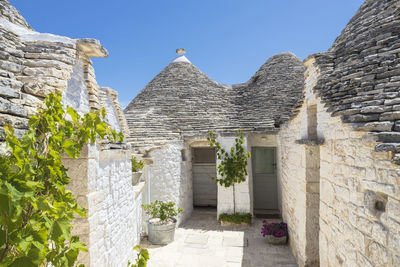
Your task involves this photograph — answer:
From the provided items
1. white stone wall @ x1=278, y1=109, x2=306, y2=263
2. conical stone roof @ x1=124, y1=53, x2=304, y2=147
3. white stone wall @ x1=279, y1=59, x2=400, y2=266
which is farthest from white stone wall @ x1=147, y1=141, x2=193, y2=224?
white stone wall @ x1=279, y1=59, x2=400, y2=266

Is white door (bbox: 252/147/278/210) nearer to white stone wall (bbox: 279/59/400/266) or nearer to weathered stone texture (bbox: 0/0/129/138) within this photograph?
white stone wall (bbox: 279/59/400/266)

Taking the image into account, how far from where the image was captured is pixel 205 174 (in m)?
9.55

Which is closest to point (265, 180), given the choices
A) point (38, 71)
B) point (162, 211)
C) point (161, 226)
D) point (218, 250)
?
point (218, 250)

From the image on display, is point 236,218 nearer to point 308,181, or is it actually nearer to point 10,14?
point 308,181

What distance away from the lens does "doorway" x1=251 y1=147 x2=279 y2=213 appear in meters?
9.09

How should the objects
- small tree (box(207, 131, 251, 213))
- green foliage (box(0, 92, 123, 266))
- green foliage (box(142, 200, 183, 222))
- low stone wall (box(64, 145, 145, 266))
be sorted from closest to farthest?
green foliage (box(0, 92, 123, 266)) < low stone wall (box(64, 145, 145, 266)) < green foliage (box(142, 200, 183, 222)) < small tree (box(207, 131, 251, 213))

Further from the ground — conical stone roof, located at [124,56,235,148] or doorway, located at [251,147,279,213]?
conical stone roof, located at [124,56,235,148]

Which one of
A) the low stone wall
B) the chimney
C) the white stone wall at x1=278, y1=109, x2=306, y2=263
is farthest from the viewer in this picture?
the chimney

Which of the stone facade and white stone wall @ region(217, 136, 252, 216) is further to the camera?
white stone wall @ region(217, 136, 252, 216)

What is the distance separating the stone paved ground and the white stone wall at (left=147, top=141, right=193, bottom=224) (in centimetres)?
107

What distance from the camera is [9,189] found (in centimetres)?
126

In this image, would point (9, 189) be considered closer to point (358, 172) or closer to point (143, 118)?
point (358, 172)

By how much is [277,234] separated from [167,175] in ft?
12.1

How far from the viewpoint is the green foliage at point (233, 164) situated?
7.70m
